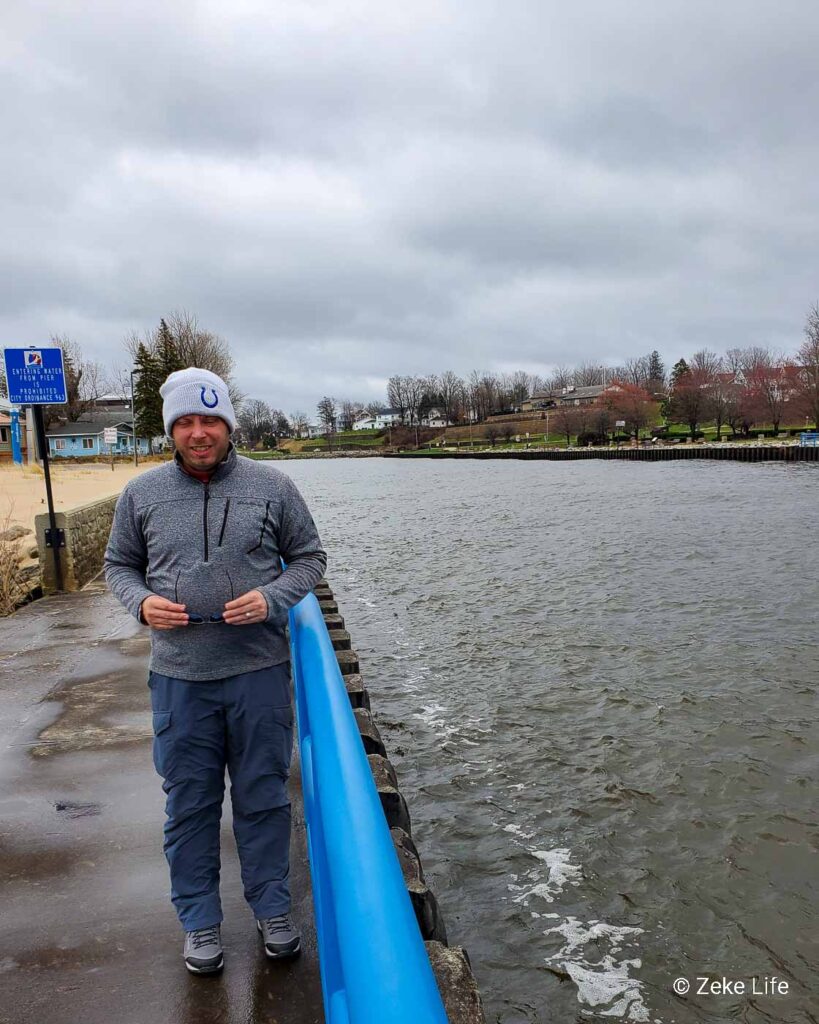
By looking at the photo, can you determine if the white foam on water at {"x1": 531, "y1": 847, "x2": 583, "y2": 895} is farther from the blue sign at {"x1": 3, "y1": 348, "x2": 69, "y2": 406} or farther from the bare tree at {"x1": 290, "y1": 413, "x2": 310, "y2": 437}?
the bare tree at {"x1": 290, "y1": 413, "x2": 310, "y2": 437}

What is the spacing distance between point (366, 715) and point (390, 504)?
34.1 metres

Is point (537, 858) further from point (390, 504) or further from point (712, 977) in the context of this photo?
point (390, 504)

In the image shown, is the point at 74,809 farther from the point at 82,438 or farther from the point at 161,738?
the point at 82,438

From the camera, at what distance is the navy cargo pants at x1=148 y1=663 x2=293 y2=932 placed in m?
2.61

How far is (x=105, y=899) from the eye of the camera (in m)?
3.19

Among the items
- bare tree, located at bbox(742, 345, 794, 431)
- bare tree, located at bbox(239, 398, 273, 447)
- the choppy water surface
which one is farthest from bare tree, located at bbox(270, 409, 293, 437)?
the choppy water surface

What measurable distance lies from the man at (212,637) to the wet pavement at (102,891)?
0.15m

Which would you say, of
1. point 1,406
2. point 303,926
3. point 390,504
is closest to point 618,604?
point 303,926

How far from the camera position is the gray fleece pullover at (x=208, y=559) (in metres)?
2.58

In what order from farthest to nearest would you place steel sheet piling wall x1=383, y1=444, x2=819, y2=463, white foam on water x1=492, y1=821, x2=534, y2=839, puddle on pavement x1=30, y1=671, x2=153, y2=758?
steel sheet piling wall x1=383, y1=444, x2=819, y2=463 → white foam on water x1=492, y1=821, x2=534, y2=839 → puddle on pavement x1=30, y1=671, x2=153, y2=758

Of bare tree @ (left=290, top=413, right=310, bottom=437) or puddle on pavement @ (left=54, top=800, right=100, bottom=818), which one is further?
bare tree @ (left=290, top=413, right=310, bottom=437)

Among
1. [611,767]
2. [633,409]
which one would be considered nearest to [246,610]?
[611,767]

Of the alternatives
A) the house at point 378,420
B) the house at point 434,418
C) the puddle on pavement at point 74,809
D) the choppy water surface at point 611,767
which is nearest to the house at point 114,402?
the house at point 434,418

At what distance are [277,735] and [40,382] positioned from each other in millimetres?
9002
